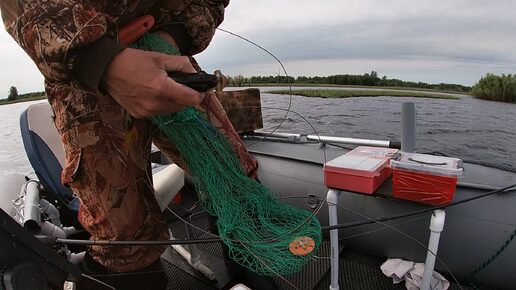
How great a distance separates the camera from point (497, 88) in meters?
13.7

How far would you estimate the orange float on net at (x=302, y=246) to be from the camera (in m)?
1.03

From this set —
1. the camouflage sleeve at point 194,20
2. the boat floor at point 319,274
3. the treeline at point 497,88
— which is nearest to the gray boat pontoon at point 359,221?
the boat floor at point 319,274

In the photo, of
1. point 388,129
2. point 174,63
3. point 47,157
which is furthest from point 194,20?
point 388,129

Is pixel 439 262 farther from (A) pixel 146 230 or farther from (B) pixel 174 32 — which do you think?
(B) pixel 174 32

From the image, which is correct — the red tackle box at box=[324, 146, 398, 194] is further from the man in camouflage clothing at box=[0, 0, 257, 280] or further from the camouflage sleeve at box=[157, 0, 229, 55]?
the camouflage sleeve at box=[157, 0, 229, 55]

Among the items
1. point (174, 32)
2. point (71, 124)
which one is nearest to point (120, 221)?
point (71, 124)

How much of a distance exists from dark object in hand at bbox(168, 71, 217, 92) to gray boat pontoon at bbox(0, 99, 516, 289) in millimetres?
898

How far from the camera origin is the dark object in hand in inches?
30.2

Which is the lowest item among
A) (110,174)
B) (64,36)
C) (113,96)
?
(110,174)

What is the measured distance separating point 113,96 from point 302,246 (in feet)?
2.41

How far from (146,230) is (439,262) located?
5.19 feet

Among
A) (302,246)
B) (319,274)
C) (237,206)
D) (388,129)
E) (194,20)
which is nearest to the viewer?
(302,246)

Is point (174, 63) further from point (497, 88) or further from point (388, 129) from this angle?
point (497, 88)

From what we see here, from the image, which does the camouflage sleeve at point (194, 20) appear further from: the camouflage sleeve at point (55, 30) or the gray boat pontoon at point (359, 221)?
the gray boat pontoon at point (359, 221)
